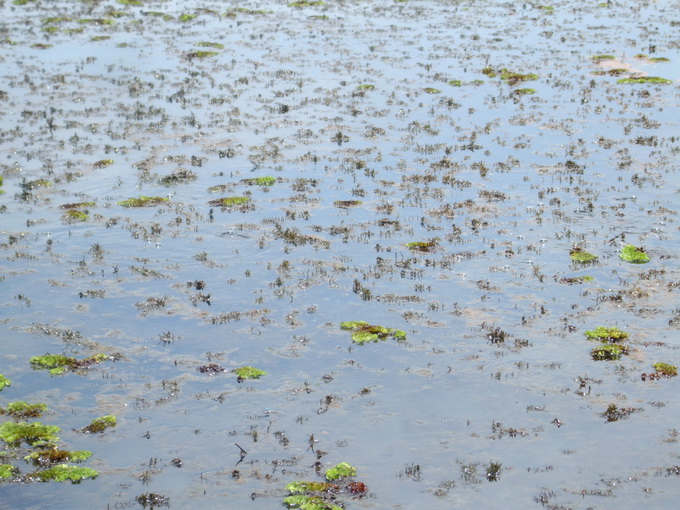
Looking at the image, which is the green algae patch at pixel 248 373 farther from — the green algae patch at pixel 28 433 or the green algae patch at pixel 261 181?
the green algae patch at pixel 261 181

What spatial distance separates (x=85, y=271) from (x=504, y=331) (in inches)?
526

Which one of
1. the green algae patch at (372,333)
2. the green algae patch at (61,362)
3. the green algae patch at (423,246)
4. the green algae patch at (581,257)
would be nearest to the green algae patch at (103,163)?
the green algae patch at (423,246)

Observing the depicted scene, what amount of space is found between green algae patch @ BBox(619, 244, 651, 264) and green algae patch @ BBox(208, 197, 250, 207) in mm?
14153

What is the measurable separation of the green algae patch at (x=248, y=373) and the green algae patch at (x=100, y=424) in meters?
3.36

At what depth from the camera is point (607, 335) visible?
22.3 metres

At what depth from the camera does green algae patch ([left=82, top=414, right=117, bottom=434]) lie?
724 inches

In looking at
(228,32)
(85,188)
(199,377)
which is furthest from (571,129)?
(228,32)

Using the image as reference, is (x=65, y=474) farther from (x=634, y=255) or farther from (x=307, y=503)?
(x=634, y=255)

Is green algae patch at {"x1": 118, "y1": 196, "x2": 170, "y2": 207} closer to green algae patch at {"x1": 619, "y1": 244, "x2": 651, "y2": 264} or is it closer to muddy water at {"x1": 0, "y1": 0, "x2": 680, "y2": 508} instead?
A: muddy water at {"x1": 0, "y1": 0, "x2": 680, "y2": 508}

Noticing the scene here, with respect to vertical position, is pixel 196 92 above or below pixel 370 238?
above

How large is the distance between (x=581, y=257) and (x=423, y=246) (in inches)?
205

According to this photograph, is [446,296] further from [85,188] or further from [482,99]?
[482,99]

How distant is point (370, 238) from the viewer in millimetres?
28922

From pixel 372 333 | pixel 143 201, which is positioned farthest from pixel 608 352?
pixel 143 201
